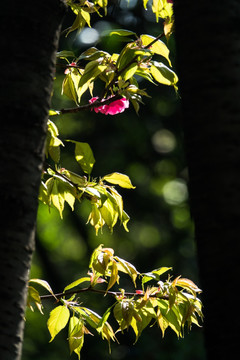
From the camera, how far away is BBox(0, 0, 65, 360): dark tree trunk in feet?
4.52

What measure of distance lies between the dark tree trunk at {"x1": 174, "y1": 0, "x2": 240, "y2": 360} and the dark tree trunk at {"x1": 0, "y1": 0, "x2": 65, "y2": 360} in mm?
574

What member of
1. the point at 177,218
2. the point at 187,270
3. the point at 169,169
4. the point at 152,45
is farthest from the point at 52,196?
the point at 177,218

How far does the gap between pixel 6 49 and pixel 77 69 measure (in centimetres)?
97

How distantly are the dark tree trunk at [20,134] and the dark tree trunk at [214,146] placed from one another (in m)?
0.57

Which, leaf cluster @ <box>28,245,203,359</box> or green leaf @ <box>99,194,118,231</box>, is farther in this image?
green leaf @ <box>99,194,118,231</box>

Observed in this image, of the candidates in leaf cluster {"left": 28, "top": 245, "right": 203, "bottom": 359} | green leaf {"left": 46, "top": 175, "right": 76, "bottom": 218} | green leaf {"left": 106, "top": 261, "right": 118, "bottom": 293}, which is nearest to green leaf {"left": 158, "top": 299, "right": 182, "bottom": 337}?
leaf cluster {"left": 28, "top": 245, "right": 203, "bottom": 359}

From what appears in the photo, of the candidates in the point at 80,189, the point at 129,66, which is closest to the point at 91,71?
the point at 129,66

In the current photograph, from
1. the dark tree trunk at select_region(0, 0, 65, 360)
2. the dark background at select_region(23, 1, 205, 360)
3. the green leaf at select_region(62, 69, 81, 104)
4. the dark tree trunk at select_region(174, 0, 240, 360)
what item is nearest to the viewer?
the dark tree trunk at select_region(174, 0, 240, 360)

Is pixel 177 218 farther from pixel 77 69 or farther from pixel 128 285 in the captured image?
pixel 77 69

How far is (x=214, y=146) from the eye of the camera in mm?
926

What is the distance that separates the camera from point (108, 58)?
2.23 meters

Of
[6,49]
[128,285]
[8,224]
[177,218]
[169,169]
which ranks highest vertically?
[6,49]

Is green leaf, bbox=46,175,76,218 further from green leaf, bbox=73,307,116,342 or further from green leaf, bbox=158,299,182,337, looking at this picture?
green leaf, bbox=158,299,182,337

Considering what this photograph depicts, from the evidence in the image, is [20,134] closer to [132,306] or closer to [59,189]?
[59,189]
